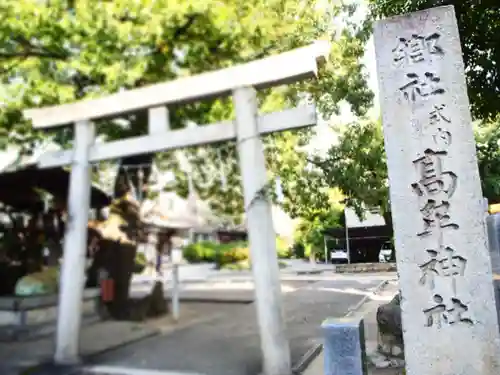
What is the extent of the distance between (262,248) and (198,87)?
140cm

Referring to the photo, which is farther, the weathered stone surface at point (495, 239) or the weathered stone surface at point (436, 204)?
the weathered stone surface at point (495, 239)

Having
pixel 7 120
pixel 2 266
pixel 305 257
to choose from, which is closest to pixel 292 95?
pixel 305 257

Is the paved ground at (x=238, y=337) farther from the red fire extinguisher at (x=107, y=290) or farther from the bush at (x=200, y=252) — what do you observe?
the red fire extinguisher at (x=107, y=290)

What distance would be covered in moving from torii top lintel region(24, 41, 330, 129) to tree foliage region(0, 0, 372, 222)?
0.77ft

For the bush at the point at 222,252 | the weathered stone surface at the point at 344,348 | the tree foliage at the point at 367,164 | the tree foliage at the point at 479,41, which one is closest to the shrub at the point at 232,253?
the bush at the point at 222,252

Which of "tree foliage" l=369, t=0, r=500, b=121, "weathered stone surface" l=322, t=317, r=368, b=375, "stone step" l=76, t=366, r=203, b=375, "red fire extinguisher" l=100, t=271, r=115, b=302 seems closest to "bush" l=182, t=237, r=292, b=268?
"weathered stone surface" l=322, t=317, r=368, b=375

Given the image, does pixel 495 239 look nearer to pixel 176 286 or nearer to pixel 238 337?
Result: pixel 238 337

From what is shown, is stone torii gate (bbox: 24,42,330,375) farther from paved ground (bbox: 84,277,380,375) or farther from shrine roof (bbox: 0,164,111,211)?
shrine roof (bbox: 0,164,111,211)

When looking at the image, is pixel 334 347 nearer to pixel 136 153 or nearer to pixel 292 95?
pixel 292 95

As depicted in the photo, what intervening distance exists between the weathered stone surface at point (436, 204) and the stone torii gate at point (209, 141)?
769 millimetres

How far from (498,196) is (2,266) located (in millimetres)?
5354

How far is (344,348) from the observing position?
2.30 meters

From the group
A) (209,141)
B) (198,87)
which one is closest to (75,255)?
(209,141)

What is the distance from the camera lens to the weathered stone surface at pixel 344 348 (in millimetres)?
2268
